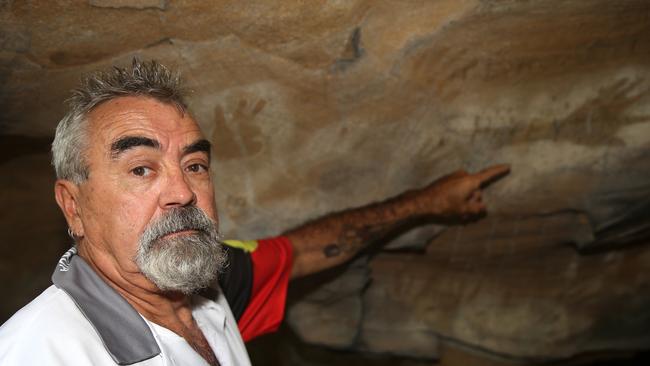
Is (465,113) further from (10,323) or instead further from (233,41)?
(10,323)

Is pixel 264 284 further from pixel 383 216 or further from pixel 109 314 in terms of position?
pixel 109 314

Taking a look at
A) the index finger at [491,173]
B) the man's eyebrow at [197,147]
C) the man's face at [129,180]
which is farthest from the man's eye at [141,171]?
the index finger at [491,173]

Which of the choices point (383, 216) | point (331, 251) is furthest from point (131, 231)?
point (383, 216)

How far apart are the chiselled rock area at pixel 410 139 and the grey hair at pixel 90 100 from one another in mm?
342

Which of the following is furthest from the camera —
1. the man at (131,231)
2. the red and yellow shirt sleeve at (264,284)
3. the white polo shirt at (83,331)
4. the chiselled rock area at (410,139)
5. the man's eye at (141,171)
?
the red and yellow shirt sleeve at (264,284)

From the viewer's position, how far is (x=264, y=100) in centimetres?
228

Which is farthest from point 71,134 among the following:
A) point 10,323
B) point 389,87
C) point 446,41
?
point 446,41

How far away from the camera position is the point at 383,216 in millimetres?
2443

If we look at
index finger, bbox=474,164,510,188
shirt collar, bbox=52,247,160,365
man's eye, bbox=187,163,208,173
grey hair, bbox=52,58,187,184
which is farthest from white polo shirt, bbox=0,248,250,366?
index finger, bbox=474,164,510,188

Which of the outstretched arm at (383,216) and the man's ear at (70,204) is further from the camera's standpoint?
the outstretched arm at (383,216)

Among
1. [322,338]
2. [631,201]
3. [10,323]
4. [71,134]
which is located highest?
[71,134]

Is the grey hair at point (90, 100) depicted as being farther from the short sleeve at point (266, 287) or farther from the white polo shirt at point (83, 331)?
the short sleeve at point (266, 287)

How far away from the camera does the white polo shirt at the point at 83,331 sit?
1396 millimetres

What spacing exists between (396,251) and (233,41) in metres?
1.14
